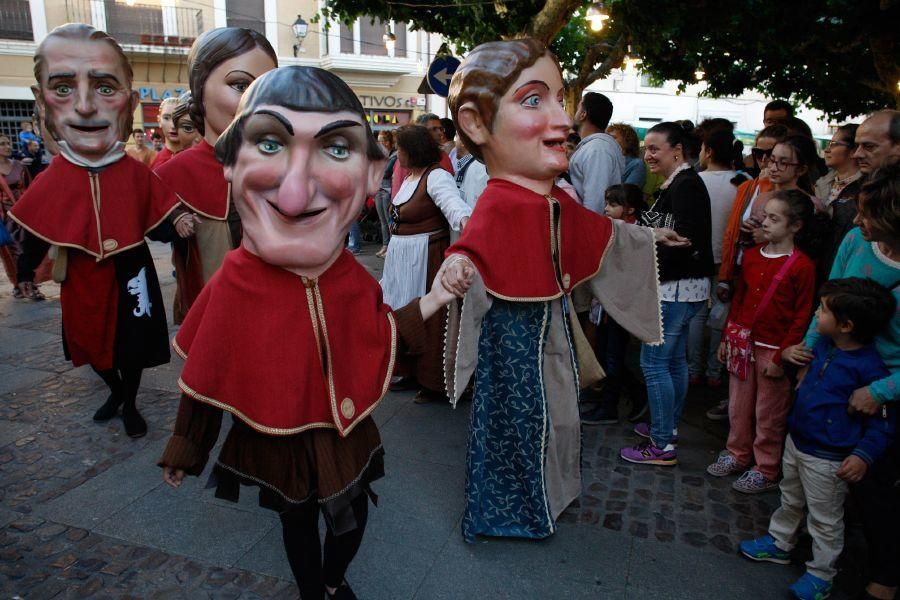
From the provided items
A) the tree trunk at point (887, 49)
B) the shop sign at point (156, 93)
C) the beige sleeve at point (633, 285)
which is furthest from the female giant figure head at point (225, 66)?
the shop sign at point (156, 93)

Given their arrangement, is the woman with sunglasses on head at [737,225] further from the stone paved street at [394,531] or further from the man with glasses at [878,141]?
the stone paved street at [394,531]

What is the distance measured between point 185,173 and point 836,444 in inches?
136

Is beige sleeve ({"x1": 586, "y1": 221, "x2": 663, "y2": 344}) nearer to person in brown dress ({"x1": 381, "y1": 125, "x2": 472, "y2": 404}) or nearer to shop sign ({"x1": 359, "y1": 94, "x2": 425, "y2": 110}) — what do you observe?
person in brown dress ({"x1": 381, "y1": 125, "x2": 472, "y2": 404})

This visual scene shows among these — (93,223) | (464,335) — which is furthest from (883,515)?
(93,223)

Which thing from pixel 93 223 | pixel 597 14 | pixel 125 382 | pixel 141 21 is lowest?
pixel 125 382

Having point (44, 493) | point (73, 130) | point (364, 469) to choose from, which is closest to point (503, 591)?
point (364, 469)

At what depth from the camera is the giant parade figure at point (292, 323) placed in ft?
6.25

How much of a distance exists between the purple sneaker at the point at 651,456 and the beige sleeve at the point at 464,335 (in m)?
1.46

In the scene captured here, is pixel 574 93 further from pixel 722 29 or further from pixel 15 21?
pixel 15 21

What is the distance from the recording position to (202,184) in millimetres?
3709

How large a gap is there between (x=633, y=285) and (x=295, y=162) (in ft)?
5.35

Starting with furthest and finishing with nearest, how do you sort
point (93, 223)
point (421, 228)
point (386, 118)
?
point (386, 118)
point (421, 228)
point (93, 223)

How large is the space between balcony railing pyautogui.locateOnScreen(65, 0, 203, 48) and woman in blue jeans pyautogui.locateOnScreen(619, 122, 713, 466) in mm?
19091

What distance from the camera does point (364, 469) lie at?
7.15 ft
